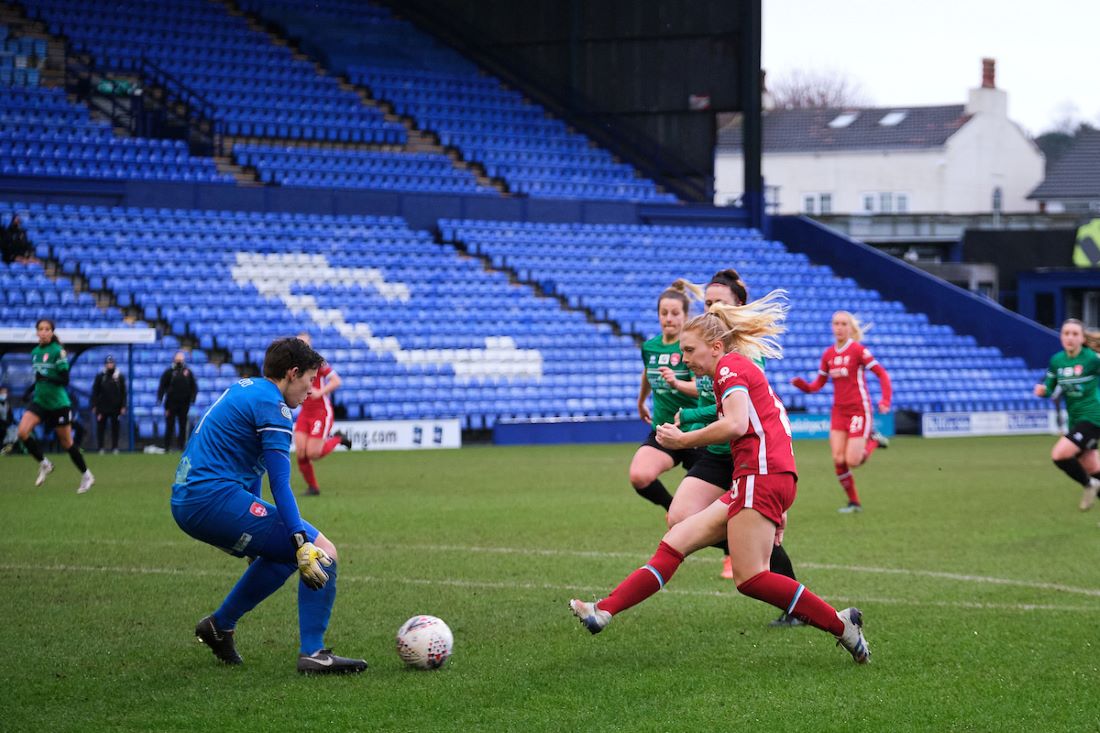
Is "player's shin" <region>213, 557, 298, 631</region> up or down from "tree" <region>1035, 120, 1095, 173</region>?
down

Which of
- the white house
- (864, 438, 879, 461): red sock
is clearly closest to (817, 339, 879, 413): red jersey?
(864, 438, 879, 461): red sock

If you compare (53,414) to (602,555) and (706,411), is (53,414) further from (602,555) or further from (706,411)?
(706,411)

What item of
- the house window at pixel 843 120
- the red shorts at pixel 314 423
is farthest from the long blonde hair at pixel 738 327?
the house window at pixel 843 120

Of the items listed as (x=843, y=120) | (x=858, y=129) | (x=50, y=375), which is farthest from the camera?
(x=843, y=120)

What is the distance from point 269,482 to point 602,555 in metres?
5.05

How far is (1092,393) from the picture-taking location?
14.6 m

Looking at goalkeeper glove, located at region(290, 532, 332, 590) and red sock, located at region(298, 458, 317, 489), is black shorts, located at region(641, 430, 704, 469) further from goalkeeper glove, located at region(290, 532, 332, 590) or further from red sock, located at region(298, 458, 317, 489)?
red sock, located at region(298, 458, 317, 489)

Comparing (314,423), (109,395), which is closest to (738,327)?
(314,423)

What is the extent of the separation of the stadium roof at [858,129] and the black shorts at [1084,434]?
5555 cm

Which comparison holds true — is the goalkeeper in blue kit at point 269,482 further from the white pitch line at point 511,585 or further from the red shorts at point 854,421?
the red shorts at point 854,421

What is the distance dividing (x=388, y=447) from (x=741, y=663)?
19.3 metres

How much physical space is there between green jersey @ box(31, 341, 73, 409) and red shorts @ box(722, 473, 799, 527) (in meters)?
11.9

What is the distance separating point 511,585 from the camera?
31.7ft

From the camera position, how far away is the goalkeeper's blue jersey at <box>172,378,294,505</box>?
21.3 feet
